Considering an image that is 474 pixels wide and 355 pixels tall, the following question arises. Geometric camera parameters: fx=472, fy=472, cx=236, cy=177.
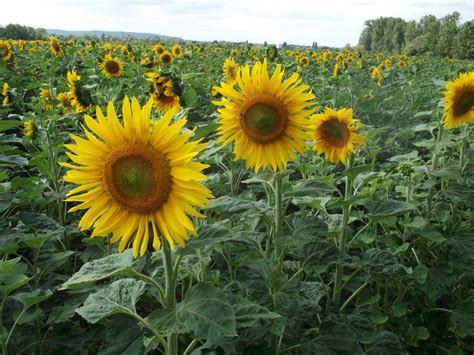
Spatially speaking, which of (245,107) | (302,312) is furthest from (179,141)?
(302,312)

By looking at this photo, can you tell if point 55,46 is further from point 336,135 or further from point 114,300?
point 114,300

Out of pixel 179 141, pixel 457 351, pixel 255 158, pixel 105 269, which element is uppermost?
pixel 179 141

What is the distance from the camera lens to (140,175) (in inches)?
59.5

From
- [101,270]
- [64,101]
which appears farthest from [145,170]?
[64,101]

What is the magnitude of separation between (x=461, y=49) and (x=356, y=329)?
40.8 m

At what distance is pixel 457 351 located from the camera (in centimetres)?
272

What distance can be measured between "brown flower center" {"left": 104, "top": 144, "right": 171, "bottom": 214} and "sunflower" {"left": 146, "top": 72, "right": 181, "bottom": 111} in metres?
1.44

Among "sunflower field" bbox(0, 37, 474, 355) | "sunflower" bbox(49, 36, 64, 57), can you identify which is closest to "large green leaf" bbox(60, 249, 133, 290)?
"sunflower field" bbox(0, 37, 474, 355)

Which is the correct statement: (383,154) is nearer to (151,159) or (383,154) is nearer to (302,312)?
(302,312)

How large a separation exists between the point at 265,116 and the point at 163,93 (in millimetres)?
1116

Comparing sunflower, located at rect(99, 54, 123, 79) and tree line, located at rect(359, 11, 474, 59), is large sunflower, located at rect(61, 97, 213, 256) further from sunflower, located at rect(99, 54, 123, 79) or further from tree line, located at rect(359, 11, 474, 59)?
tree line, located at rect(359, 11, 474, 59)

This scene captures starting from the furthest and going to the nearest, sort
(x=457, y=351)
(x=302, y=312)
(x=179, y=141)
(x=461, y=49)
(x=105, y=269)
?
(x=461, y=49) → (x=457, y=351) → (x=302, y=312) → (x=105, y=269) → (x=179, y=141)

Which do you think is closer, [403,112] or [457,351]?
[457,351]

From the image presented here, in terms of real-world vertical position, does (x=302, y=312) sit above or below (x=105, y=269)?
below
